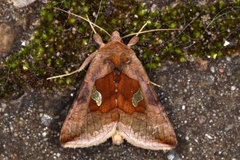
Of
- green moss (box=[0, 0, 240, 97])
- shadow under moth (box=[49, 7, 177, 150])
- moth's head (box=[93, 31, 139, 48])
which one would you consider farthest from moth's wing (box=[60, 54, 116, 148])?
green moss (box=[0, 0, 240, 97])

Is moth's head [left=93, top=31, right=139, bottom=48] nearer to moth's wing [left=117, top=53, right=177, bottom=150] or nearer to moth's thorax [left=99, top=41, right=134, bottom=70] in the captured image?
moth's thorax [left=99, top=41, right=134, bottom=70]

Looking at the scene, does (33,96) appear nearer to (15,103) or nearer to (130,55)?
(15,103)

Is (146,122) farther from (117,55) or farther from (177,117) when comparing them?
(117,55)

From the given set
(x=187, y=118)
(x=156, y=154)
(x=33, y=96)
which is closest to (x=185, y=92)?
(x=187, y=118)

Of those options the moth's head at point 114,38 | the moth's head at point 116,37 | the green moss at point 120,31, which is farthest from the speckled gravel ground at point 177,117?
the moth's head at point 116,37

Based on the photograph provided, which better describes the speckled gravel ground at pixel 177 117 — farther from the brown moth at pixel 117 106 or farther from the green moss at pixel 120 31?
the brown moth at pixel 117 106

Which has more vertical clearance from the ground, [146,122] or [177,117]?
[146,122]

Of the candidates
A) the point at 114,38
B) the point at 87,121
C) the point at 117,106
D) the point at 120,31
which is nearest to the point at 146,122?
the point at 117,106
